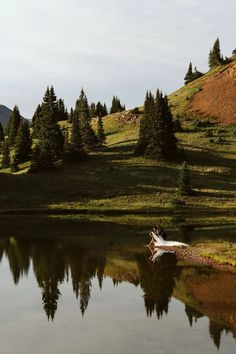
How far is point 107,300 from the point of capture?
2458 cm

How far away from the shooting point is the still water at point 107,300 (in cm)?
1844

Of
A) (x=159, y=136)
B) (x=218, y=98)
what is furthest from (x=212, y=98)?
(x=159, y=136)

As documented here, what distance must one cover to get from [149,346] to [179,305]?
5657 millimetres

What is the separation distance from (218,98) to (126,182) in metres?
65.3

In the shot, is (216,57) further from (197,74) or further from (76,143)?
(76,143)

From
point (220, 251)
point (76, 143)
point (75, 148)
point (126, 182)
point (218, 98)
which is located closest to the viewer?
point (220, 251)

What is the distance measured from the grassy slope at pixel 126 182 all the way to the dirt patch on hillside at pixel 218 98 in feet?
70.5

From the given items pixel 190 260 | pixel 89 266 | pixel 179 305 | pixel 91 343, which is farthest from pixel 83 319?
pixel 190 260

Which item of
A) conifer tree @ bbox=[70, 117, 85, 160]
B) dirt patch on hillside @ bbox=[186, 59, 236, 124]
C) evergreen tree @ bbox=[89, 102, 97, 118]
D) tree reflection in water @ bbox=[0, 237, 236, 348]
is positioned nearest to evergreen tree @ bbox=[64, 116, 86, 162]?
conifer tree @ bbox=[70, 117, 85, 160]

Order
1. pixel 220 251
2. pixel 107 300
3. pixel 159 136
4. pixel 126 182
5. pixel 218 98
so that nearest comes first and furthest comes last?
1. pixel 107 300
2. pixel 220 251
3. pixel 126 182
4. pixel 159 136
5. pixel 218 98

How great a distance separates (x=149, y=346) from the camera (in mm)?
17938

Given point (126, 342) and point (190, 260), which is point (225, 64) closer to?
point (190, 260)

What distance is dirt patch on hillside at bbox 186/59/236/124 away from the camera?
13038 centimetres

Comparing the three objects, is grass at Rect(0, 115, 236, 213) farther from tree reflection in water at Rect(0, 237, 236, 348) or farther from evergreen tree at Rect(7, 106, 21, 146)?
evergreen tree at Rect(7, 106, 21, 146)
